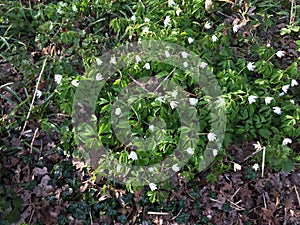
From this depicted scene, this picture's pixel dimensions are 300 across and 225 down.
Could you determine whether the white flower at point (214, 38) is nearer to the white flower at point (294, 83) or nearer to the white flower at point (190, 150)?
the white flower at point (294, 83)

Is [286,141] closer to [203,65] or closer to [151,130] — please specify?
[203,65]

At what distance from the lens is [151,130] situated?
8.71 ft

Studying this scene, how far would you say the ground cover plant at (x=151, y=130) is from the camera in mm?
2629

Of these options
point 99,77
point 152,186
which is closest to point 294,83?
point 152,186

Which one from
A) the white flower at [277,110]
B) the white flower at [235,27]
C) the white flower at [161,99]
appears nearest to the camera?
the white flower at [161,99]

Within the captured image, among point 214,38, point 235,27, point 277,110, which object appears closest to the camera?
point 277,110

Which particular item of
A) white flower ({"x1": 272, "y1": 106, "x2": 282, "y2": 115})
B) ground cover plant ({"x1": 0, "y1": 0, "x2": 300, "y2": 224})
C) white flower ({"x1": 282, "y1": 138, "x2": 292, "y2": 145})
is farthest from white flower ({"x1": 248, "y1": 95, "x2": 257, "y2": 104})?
white flower ({"x1": 282, "y1": 138, "x2": 292, "y2": 145})

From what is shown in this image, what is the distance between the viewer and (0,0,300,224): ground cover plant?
263cm

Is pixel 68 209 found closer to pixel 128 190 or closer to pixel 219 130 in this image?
pixel 128 190

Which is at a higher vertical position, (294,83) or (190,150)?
(294,83)

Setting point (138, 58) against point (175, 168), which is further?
point (138, 58)

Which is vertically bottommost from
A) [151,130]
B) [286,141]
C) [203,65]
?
[286,141]

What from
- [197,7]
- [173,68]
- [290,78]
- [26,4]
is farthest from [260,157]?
[26,4]

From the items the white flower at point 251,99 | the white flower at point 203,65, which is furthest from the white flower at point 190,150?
the white flower at point 203,65
